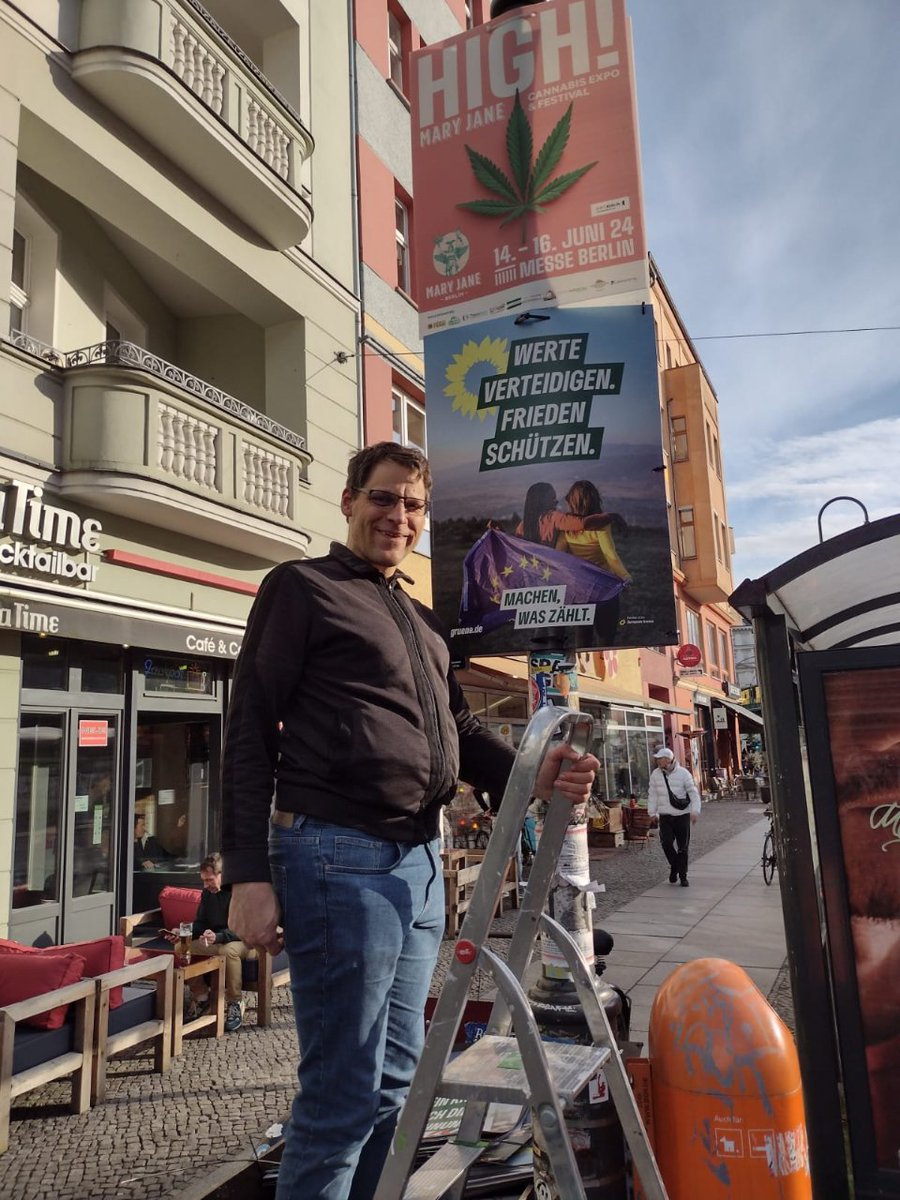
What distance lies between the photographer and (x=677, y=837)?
11.9m

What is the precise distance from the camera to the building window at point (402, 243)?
48.7 feet

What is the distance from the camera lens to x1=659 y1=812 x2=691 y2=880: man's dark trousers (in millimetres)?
11828

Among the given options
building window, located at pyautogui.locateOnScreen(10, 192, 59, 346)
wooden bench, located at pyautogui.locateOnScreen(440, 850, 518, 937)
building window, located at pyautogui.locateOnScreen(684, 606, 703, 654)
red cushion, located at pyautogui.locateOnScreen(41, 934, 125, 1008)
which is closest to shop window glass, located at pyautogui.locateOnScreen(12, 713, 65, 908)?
red cushion, located at pyautogui.locateOnScreen(41, 934, 125, 1008)

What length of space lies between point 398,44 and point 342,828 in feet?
55.0

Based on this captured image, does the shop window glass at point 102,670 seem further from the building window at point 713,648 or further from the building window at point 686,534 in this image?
the building window at point 713,648

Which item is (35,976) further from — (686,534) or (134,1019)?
(686,534)

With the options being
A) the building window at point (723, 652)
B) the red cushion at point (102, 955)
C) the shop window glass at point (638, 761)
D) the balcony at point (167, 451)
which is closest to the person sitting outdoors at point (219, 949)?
the red cushion at point (102, 955)

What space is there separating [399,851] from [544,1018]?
4.69 ft

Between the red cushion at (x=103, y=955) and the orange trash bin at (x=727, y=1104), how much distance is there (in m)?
3.47

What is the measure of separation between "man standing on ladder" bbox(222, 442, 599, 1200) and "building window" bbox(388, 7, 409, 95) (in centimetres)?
1550

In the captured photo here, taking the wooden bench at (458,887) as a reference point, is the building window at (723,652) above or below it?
above

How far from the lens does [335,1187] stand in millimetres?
1932

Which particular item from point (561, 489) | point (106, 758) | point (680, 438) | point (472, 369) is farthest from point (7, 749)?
point (680, 438)

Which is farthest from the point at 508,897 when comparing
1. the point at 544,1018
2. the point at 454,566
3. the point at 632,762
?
the point at 632,762
